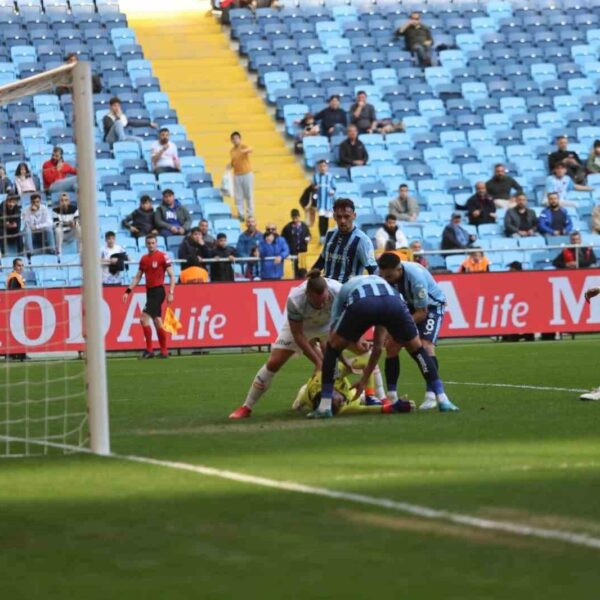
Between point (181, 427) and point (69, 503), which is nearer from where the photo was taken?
point (69, 503)

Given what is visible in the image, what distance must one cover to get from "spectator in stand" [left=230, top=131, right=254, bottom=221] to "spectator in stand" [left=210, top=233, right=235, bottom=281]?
2.79 metres

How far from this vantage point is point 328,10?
131ft

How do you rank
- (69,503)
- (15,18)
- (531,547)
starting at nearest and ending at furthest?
(531,547) < (69,503) < (15,18)

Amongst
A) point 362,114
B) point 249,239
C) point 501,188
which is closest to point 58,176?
point 249,239

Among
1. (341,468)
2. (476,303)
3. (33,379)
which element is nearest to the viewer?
(341,468)

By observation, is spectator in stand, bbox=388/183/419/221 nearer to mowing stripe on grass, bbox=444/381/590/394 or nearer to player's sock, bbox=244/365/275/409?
mowing stripe on grass, bbox=444/381/590/394

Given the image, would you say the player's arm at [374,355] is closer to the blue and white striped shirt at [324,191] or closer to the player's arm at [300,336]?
the player's arm at [300,336]

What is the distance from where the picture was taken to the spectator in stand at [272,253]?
28875mm

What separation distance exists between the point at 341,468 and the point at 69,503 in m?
2.01

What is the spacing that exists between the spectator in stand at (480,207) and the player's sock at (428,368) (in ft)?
56.8

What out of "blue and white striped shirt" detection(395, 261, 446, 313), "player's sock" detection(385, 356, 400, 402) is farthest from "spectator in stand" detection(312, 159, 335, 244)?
"blue and white striped shirt" detection(395, 261, 446, 313)

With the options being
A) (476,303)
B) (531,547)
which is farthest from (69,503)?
(476,303)

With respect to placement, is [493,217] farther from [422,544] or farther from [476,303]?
[422,544]

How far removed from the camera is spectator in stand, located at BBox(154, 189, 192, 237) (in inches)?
1160
